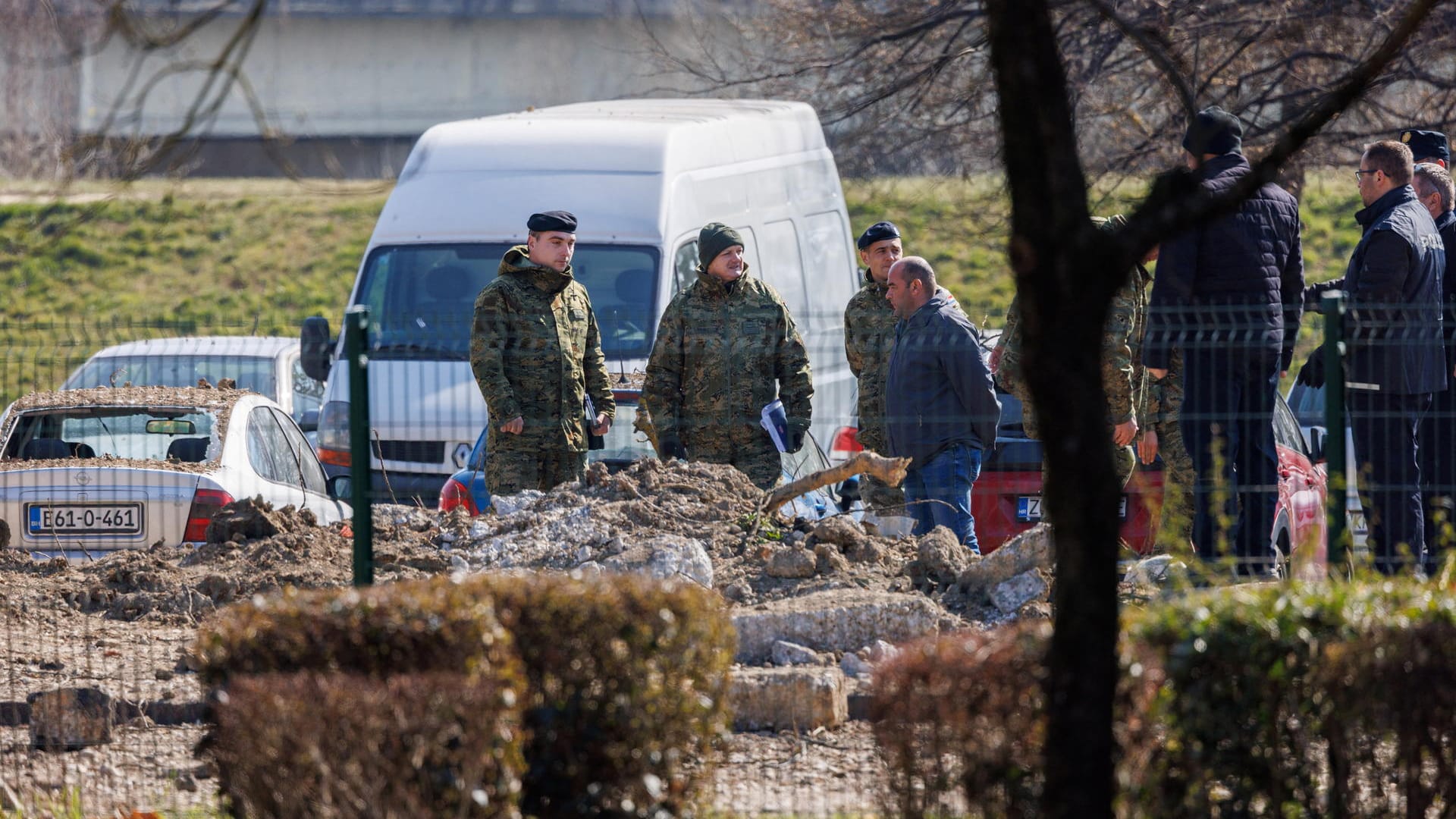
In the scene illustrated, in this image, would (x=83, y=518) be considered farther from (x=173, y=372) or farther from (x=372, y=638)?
(x=372, y=638)

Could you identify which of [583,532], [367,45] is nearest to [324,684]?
[583,532]

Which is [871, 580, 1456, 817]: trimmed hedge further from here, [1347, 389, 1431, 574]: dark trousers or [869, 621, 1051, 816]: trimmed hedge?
[1347, 389, 1431, 574]: dark trousers

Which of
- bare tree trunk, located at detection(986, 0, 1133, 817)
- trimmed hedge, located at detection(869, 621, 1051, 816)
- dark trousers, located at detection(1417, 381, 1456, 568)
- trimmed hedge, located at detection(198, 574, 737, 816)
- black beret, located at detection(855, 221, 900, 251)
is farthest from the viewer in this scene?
black beret, located at detection(855, 221, 900, 251)

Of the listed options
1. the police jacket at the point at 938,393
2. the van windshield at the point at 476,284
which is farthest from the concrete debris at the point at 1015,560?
the van windshield at the point at 476,284

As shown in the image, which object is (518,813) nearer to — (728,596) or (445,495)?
(728,596)

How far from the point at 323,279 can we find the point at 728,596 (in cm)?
2193

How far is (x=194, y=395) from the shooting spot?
10000 mm

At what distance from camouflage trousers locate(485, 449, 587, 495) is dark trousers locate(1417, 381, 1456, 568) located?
4.19 meters

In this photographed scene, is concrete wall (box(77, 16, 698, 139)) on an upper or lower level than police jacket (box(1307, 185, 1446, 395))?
upper

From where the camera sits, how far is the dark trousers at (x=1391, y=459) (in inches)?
305

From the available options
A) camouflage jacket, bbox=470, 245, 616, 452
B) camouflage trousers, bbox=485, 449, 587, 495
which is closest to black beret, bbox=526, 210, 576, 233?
camouflage jacket, bbox=470, 245, 616, 452

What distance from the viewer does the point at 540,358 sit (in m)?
8.97

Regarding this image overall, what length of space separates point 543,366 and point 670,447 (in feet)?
2.79

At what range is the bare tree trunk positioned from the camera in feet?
13.0
